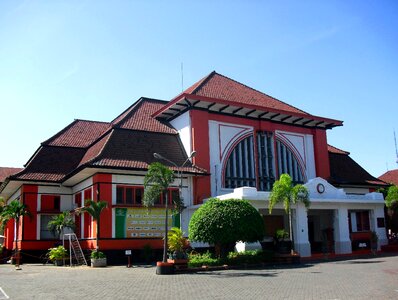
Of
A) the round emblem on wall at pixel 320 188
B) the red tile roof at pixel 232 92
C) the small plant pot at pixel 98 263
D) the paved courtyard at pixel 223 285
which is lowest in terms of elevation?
the paved courtyard at pixel 223 285

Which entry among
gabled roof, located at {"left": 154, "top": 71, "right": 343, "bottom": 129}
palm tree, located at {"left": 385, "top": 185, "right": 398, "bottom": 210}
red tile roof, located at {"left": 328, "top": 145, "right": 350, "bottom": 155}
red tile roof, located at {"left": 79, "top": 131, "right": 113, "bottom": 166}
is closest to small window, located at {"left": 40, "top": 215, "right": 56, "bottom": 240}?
red tile roof, located at {"left": 79, "top": 131, "right": 113, "bottom": 166}

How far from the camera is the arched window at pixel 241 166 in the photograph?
31766 millimetres

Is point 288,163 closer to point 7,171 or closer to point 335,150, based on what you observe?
point 335,150

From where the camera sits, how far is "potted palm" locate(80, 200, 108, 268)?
81.6 feet

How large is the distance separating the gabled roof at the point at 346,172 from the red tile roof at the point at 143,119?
46.8 feet

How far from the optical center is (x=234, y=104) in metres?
31.3

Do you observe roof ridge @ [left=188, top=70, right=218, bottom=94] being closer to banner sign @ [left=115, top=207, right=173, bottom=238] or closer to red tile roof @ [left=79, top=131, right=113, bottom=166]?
red tile roof @ [left=79, top=131, right=113, bottom=166]

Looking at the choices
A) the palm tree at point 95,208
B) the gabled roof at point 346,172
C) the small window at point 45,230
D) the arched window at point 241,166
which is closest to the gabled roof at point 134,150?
the palm tree at point 95,208

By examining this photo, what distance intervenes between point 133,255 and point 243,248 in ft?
21.3

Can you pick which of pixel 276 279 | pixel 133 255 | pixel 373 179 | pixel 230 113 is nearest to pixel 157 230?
pixel 133 255

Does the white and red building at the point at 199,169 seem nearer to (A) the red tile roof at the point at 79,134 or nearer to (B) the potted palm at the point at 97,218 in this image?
(A) the red tile roof at the point at 79,134

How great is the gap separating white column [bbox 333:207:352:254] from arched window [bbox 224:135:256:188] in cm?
609

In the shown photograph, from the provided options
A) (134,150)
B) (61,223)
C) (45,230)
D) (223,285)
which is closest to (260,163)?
(134,150)

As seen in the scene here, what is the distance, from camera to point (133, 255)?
2680 centimetres
